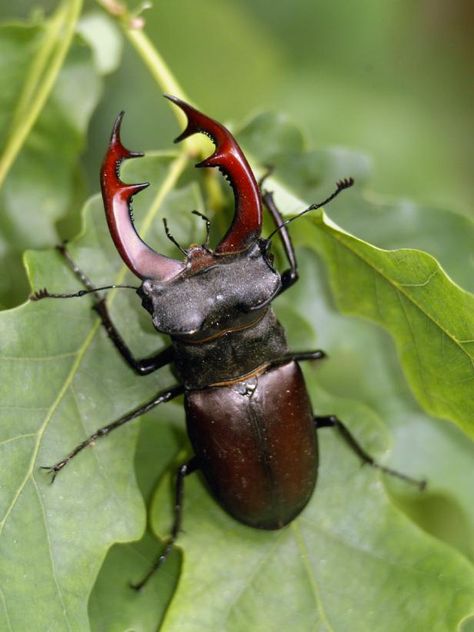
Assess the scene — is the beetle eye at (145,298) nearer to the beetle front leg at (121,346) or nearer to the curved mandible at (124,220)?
the curved mandible at (124,220)

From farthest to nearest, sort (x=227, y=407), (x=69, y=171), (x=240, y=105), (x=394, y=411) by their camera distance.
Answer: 1. (x=240, y=105)
2. (x=394, y=411)
3. (x=69, y=171)
4. (x=227, y=407)

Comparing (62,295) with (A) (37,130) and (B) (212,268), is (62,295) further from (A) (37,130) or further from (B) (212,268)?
(A) (37,130)

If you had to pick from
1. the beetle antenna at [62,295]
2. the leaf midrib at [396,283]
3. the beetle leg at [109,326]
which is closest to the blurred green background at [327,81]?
the beetle leg at [109,326]

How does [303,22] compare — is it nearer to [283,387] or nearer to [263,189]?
[263,189]

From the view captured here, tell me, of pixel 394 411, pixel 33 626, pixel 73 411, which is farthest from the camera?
pixel 394 411

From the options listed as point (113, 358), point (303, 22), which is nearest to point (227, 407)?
point (113, 358)

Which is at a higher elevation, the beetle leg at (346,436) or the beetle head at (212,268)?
the beetle head at (212,268)

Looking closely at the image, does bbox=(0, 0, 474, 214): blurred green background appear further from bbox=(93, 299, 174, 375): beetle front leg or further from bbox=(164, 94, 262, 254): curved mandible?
bbox=(164, 94, 262, 254): curved mandible

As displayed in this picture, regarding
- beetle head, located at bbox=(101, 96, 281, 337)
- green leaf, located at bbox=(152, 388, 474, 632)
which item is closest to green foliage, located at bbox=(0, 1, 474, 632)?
green leaf, located at bbox=(152, 388, 474, 632)
